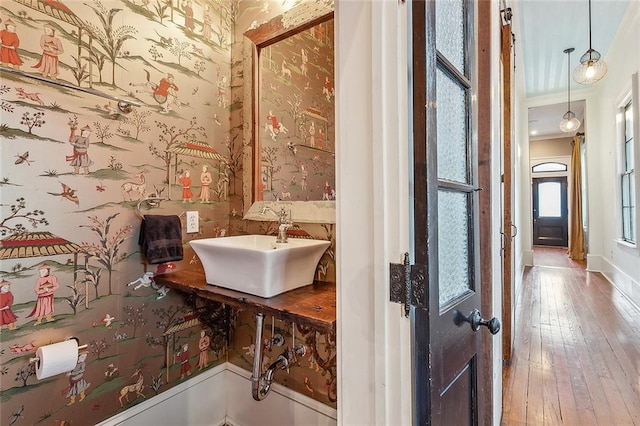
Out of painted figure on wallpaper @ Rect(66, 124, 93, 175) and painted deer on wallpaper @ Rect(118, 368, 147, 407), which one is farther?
painted deer on wallpaper @ Rect(118, 368, 147, 407)

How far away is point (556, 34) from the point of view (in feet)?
13.2

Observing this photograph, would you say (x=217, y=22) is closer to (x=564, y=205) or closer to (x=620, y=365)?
(x=620, y=365)

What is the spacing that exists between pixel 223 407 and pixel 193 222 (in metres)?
1.09

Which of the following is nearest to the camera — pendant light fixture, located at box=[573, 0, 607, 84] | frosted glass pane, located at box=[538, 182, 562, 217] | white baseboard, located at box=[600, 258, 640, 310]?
pendant light fixture, located at box=[573, 0, 607, 84]

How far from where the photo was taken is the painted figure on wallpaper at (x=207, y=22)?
6.08 ft

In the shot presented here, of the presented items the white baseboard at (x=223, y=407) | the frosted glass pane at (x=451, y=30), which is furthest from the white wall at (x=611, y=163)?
the white baseboard at (x=223, y=407)

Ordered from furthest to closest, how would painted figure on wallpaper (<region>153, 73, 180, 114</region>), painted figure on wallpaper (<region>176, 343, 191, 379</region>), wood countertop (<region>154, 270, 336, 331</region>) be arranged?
painted figure on wallpaper (<region>176, 343, 191, 379</region>) → painted figure on wallpaper (<region>153, 73, 180, 114</region>) → wood countertop (<region>154, 270, 336, 331</region>)

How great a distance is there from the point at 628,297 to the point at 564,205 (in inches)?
230

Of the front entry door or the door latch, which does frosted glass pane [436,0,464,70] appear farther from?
the door latch

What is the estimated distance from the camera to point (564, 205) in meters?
8.78

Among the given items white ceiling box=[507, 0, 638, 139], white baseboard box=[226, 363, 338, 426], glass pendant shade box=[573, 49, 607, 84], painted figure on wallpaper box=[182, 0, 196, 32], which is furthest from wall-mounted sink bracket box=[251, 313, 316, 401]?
glass pendant shade box=[573, 49, 607, 84]

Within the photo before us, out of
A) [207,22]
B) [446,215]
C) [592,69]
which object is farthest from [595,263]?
[207,22]

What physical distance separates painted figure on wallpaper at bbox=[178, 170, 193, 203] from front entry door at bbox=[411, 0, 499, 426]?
1359 millimetres

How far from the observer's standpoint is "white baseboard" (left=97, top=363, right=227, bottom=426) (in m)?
1.56
